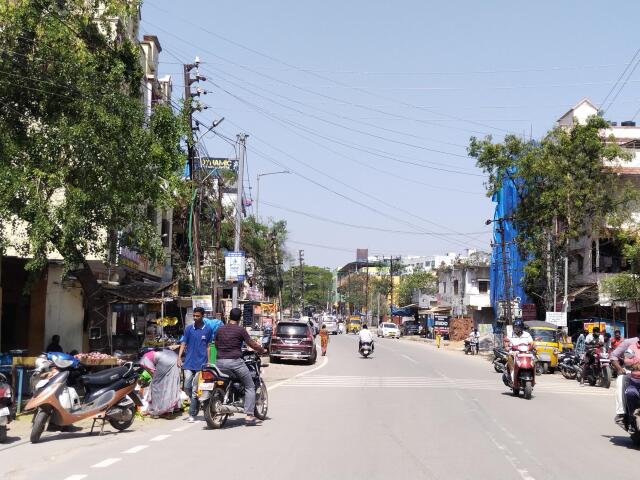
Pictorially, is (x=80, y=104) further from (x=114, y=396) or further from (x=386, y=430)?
(x=386, y=430)

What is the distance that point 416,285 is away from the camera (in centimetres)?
9200

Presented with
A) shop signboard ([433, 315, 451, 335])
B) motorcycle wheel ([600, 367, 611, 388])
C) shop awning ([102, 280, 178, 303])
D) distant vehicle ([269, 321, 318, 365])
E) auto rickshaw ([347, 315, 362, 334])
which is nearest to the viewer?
shop awning ([102, 280, 178, 303])

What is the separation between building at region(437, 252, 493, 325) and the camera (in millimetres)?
65781

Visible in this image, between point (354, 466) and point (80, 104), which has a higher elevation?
point (80, 104)

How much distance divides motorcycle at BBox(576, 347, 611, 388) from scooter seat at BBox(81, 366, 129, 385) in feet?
49.6

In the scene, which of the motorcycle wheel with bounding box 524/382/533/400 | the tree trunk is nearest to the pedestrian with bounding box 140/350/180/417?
the tree trunk

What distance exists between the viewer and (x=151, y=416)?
41.7ft

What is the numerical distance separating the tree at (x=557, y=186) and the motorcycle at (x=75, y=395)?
2640cm

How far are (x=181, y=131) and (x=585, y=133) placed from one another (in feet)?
75.2

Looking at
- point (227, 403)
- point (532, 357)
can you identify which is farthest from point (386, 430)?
point (532, 357)

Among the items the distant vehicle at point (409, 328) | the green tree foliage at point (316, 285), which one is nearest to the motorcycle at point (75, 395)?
the distant vehicle at point (409, 328)

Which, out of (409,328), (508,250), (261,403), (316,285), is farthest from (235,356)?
(316,285)

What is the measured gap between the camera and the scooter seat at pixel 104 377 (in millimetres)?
10766

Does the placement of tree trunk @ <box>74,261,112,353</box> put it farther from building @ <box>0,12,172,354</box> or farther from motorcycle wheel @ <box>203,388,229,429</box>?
motorcycle wheel @ <box>203,388,229,429</box>
